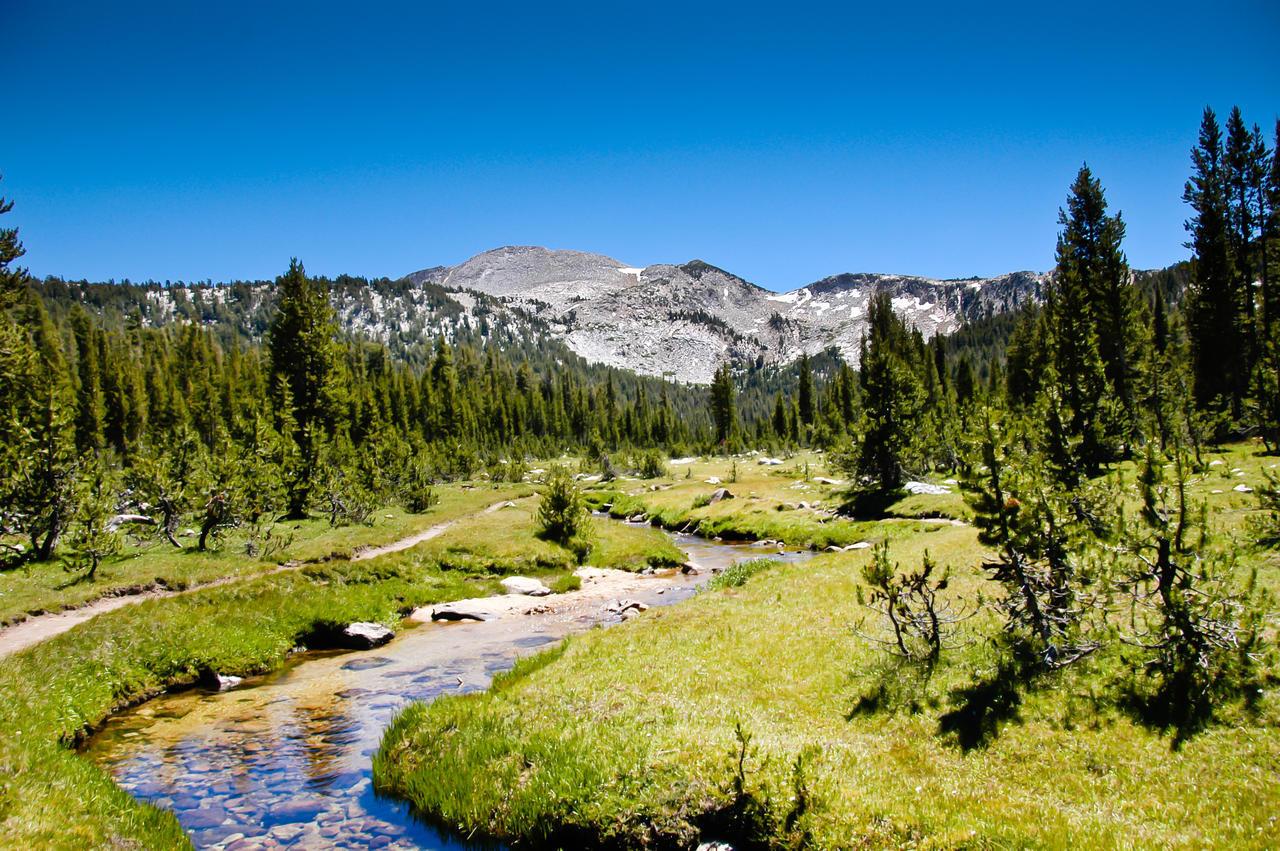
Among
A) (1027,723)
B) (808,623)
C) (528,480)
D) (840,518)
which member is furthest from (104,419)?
(1027,723)

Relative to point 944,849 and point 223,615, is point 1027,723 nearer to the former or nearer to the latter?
point 944,849

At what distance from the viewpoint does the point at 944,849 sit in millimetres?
8352

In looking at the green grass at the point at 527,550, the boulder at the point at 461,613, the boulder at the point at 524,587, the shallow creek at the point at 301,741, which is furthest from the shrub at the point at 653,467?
the shallow creek at the point at 301,741

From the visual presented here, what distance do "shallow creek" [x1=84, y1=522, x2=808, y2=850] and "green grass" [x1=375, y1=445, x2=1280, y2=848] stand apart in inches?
38.8

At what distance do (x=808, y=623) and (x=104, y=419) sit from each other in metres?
118

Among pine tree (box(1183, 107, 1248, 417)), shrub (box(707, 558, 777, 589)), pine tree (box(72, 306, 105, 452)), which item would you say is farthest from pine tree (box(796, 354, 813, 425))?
pine tree (box(72, 306, 105, 452))

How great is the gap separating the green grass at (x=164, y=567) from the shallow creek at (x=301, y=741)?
999 cm

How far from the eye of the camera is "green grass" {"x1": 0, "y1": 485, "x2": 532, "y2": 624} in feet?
78.9

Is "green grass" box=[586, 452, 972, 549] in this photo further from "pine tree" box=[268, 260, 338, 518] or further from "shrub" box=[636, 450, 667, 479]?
"pine tree" box=[268, 260, 338, 518]

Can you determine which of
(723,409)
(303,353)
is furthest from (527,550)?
(723,409)

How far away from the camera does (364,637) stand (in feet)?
77.8

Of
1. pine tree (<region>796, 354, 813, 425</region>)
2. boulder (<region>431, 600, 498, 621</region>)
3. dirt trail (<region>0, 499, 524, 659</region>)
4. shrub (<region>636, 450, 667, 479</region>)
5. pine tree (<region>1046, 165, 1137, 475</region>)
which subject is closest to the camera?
dirt trail (<region>0, 499, 524, 659</region>)

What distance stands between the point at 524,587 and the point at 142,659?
16249 millimetres

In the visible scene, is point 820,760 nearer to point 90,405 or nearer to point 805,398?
point 90,405
